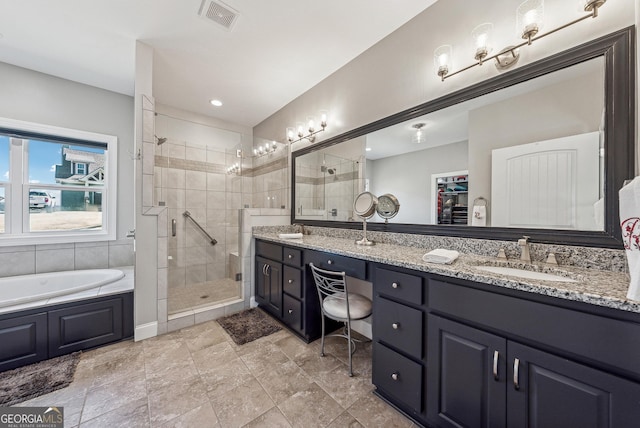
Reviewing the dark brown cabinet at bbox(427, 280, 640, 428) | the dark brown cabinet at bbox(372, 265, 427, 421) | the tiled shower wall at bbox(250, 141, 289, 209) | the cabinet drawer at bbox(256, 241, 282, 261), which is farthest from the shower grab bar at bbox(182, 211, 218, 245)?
the dark brown cabinet at bbox(427, 280, 640, 428)

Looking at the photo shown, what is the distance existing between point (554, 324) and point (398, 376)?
0.82m

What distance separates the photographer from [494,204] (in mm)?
1451

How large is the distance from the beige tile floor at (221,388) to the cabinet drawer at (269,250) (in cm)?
79

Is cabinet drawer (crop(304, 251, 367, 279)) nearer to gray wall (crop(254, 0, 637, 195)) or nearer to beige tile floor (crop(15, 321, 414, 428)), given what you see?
beige tile floor (crop(15, 321, 414, 428))

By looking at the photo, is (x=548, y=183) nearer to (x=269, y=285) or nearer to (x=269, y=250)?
(x=269, y=250)

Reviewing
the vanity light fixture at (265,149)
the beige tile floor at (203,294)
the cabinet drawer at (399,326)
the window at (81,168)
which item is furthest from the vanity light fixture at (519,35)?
the window at (81,168)

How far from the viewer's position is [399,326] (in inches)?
51.5

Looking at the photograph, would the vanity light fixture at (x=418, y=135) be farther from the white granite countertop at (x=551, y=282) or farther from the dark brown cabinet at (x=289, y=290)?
the dark brown cabinet at (x=289, y=290)

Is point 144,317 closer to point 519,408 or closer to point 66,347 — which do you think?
point 66,347

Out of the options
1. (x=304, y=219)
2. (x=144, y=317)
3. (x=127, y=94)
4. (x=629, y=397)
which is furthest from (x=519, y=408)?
(x=127, y=94)

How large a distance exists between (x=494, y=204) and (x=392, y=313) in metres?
0.93

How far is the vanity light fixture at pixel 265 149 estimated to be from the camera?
11.2 ft

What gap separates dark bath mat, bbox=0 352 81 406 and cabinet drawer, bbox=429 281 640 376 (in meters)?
2.49

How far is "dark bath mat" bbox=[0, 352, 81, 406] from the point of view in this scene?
4.72ft
